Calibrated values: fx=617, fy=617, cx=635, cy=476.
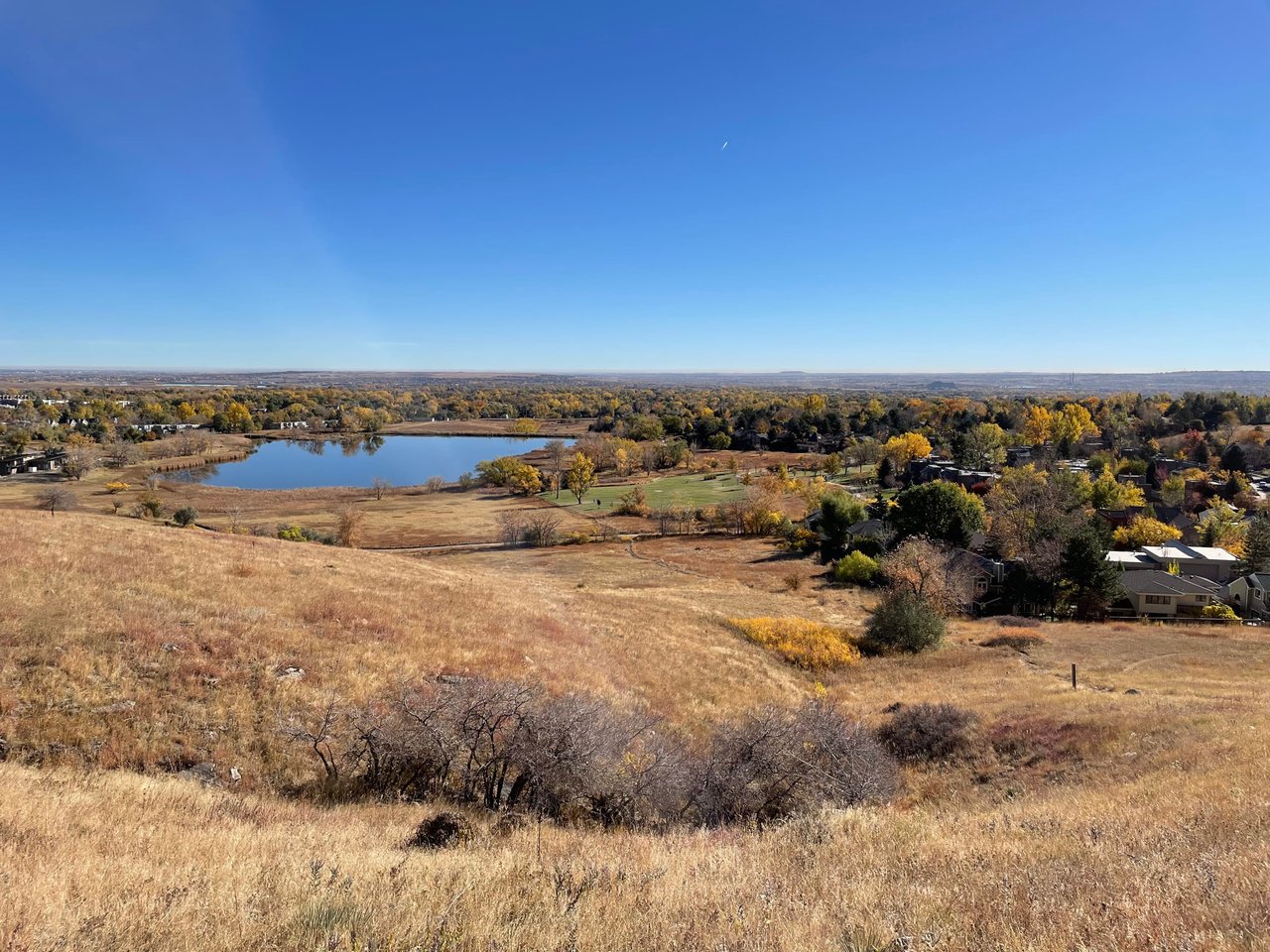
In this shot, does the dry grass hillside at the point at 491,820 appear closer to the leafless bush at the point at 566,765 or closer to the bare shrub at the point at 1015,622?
the leafless bush at the point at 566,765

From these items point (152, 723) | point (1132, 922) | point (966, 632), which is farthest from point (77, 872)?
point (966, 632)

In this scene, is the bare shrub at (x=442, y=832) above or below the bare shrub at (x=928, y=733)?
above

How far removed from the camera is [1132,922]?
4.54 meters

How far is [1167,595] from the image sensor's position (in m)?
36.1

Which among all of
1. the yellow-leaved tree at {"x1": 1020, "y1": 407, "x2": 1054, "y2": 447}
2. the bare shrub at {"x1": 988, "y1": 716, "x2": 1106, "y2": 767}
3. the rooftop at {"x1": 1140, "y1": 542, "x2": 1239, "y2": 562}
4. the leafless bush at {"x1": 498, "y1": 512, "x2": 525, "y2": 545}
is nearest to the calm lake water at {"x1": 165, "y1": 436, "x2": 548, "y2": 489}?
the leafless bush at {"x1": 498, "y1": 512, "x2": 525, "y2": 545}

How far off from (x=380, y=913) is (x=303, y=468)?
375 feet

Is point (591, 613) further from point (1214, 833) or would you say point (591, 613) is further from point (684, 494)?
point (684, 494)

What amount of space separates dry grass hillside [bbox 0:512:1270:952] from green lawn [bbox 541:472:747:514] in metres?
49.7

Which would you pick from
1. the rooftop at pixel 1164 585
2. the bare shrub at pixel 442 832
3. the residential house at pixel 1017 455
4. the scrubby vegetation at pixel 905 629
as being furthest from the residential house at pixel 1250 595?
the residential house at pixel 1017 455

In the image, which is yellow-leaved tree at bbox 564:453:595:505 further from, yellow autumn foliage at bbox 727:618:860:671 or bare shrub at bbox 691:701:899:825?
bare shrub at bbox 691:701:899:825

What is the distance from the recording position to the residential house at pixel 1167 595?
117 ft

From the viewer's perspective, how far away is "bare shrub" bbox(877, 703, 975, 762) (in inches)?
610

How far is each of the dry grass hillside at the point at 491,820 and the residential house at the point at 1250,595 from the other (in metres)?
17.4

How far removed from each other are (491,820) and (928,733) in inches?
488
